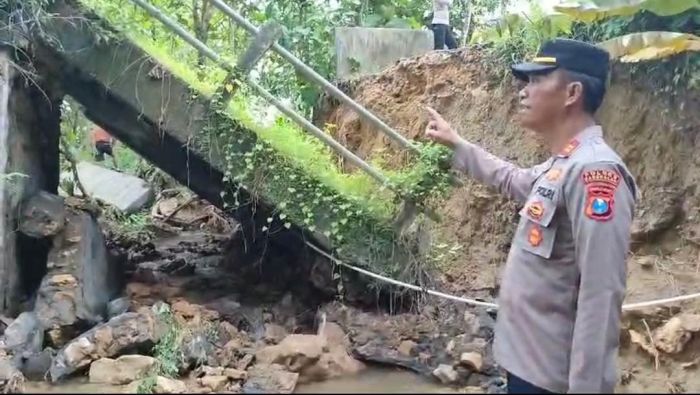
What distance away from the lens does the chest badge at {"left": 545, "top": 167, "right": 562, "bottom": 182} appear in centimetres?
212

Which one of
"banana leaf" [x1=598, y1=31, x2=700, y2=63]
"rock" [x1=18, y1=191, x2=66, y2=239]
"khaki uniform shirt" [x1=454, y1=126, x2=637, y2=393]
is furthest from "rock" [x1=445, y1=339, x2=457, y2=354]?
"rock" [x1=18, y1=191, x2=66, y2=239]

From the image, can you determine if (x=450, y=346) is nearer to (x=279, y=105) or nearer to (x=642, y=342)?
(x=642, y=342)

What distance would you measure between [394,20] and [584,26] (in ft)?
→ 12.3

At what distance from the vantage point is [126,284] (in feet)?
21.4

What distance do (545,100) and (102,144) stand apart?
36.8 ft

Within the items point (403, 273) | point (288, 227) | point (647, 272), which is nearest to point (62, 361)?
point (288, 227)

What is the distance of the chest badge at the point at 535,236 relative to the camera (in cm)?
216

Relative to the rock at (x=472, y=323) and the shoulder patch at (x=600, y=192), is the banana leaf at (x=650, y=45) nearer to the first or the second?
the rock at (x=472, y=323)

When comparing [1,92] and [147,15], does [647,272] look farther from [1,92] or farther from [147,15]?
[1,92]

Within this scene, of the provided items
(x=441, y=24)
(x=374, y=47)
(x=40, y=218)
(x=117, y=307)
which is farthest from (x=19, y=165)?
(x=441, y=24)

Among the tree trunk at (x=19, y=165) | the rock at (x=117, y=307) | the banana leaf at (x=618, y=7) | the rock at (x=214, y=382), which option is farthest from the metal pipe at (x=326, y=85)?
the rock at (x=117, y=307)

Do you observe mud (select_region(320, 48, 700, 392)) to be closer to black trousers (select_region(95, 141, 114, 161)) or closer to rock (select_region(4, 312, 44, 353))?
rock (select_region(4, 312, 44, 353))

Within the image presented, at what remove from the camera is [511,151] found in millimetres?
5910

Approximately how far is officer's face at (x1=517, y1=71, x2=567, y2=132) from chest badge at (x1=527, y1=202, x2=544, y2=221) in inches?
10.4
